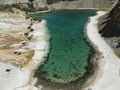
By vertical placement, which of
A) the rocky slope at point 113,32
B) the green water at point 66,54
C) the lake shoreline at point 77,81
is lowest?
the green water at point 66,54

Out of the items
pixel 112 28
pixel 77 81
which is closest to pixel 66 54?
pixel 77 81

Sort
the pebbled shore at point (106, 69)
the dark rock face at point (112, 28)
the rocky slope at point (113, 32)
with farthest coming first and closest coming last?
→ the dark rock face at point (112, 28) → the rocky slope at point (113, 32) → the pebbled shore at point (106, 69)

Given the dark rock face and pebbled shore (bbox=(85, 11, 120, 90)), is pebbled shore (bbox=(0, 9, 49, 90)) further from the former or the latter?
the dark rock face

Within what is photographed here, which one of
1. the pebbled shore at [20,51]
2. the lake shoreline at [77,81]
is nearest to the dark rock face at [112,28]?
the pebbled shore at [20,51]

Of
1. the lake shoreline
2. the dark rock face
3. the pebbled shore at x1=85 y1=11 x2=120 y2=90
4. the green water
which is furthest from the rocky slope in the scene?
the lake shoreline

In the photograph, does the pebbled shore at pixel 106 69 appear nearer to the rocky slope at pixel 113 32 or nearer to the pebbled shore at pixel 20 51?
the rocky slope at pixel 113 32

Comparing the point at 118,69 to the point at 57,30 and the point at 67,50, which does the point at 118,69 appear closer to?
the point at 67,50

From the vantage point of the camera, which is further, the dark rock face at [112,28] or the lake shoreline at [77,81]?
the dark rock face at [112,28]

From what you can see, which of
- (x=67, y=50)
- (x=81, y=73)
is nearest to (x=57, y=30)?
(x=67, y=50)
